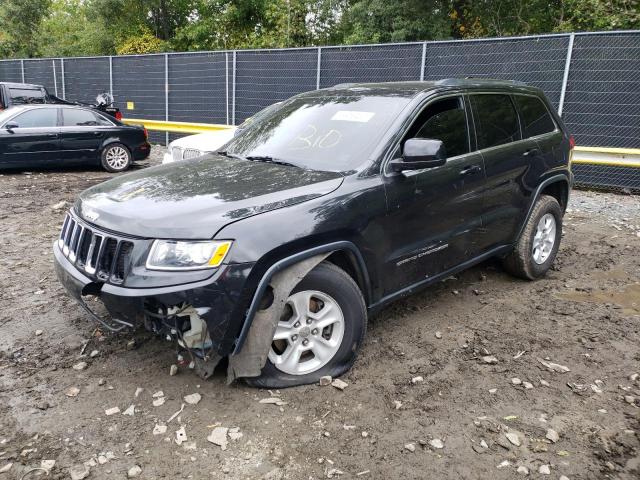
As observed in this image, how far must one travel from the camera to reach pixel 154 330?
2.99 m

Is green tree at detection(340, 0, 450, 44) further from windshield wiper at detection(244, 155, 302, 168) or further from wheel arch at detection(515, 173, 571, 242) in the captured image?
windshield wiper at detection(244, 155, 302, 168)

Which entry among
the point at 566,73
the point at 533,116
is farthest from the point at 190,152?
the point at 566,73

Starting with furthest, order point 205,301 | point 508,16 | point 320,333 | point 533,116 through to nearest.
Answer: point 508,16 → point 533,116 → point 320,333 → point 205,301

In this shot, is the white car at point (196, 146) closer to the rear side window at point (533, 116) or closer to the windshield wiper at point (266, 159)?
the windshield wiper at point (266, 159)

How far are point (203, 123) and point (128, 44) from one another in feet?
52.3

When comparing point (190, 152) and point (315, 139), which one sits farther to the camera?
point (190, 152)

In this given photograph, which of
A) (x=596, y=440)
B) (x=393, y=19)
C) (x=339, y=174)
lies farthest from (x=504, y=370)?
(x=393, y=19)

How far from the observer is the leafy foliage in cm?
1788

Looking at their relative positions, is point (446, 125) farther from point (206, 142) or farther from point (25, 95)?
point (25, 95)

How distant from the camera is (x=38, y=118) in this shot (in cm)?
1018

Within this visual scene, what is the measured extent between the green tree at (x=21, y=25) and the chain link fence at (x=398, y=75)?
14839 millimetres

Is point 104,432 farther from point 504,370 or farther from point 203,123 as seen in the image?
point 203,123

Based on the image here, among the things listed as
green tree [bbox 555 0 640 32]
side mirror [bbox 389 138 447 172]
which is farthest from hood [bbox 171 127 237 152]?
green tree [bbox 555 0 640 32]

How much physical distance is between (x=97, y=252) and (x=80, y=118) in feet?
28.5
